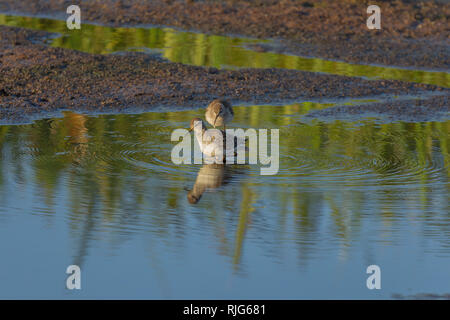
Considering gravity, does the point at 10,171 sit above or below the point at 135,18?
below

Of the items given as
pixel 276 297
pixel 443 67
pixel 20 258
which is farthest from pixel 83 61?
pixel 276 297

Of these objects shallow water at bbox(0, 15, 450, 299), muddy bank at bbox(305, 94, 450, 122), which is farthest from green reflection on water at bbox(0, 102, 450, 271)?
muddy bank at bbox(305, 94, 450, 122)

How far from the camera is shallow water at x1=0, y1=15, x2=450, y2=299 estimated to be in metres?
5.03

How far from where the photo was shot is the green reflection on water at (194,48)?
11.4 metres

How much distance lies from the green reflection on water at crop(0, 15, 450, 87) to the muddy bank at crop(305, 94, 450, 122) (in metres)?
1.09

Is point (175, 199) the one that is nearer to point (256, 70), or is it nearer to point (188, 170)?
point (188, 170)

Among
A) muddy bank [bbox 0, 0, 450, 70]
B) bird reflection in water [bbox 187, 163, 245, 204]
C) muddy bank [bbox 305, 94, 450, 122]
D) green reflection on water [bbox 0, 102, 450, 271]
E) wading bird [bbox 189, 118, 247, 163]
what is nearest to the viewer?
green reflection on water [bbox 0, 102, 450, 271]

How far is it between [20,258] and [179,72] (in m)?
5.79

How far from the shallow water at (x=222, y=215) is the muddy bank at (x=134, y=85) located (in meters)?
0.75

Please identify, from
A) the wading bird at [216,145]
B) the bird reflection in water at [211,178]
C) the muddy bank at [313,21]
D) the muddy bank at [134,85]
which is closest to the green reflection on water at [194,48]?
the muddy bank at [313,21]

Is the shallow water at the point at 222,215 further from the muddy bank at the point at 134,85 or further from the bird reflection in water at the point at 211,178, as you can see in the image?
the muddy bank at the point at 134,85

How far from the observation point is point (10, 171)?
717cm

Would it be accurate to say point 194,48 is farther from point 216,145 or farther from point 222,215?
point 222,215

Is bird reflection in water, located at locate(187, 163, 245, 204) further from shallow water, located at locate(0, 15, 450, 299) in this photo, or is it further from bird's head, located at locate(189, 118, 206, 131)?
bird's head, located at locate(189, 118, 206, 131)
